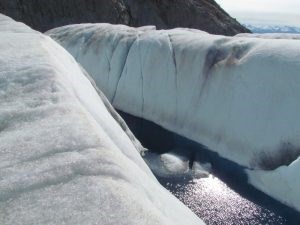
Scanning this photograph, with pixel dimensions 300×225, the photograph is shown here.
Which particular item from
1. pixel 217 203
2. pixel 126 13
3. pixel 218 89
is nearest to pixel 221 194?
pixel 217 203

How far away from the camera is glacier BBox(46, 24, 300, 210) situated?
941 centimetres

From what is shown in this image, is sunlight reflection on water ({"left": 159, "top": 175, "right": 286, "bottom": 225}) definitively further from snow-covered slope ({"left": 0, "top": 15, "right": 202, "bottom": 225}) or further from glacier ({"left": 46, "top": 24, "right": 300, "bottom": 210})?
snow-covered slope ({"left": 0, "top": 15, "right": 202, "bottom": 225})

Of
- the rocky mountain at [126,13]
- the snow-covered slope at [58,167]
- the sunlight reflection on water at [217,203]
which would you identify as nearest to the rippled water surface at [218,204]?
the sunlight reflection on water at [217,203]

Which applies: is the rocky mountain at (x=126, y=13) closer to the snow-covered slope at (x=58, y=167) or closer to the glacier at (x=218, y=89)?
the glacier at (x=218, y=89)

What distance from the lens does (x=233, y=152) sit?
10.1 m

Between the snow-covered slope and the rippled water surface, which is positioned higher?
the snow-covered slope

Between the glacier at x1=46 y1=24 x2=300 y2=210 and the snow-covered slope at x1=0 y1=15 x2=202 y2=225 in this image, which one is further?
the glacier at x1=46 y1=24 x2=300 y2=210

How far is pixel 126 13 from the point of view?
27859 mm

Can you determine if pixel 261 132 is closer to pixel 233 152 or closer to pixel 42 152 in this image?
pixel 233 152

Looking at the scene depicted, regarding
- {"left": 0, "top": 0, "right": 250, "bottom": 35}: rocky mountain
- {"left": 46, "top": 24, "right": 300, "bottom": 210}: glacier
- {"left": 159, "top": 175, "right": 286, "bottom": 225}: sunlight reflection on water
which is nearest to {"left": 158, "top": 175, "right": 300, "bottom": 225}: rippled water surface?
{"left": 159, "top": 175, "right": 286, "bottom": 225}: sunlight reflection on water

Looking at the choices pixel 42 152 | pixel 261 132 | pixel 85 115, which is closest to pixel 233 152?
pixel 261 132

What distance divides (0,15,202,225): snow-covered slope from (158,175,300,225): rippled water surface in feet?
10.8

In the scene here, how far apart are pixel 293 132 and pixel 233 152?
4.50 feet

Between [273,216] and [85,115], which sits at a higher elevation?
[85,115]
